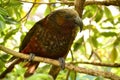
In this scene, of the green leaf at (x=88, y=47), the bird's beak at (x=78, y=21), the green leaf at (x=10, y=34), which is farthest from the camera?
the green leaf at (x=88, y=47)

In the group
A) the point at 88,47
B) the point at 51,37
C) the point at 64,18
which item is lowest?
the point at 88,47

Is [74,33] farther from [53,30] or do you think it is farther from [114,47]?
[114,47]

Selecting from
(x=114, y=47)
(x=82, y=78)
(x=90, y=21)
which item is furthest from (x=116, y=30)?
(x=82, y=78)

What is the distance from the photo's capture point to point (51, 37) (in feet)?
5.93

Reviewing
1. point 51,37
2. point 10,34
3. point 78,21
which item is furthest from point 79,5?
point 10,34

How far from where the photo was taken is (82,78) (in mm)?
2199

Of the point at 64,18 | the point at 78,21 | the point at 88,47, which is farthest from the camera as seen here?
the point at 88,47

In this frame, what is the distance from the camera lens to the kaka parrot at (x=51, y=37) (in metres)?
1.81

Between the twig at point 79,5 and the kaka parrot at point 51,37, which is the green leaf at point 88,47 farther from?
the twig at point 79,5

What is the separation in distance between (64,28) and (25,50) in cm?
29

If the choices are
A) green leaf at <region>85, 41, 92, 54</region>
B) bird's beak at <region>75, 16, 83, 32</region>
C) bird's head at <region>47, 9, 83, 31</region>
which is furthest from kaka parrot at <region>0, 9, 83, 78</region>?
green leaf at <region>85, 41, 92, 54</region>

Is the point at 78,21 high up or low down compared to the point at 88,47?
up

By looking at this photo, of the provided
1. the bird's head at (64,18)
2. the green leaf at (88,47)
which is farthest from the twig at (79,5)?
the green leaf at (88,47)

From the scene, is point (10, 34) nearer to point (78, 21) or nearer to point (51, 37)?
point (51, 37)
